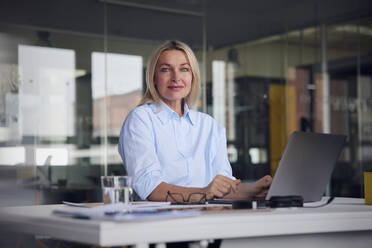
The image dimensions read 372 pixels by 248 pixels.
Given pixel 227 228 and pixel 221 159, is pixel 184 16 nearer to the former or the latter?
pixel 221 159

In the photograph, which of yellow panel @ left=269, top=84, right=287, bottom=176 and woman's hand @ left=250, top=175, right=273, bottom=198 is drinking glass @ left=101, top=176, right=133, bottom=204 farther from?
yellow panel @ left=269, top=84, right=287, bottom=176

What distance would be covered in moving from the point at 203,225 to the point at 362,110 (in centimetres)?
760

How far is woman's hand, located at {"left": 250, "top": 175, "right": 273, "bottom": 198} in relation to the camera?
2.01m

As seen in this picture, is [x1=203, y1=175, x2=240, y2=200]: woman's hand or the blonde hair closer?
[x1=203, y1=175, x2=240, y2=200]: woman's hand

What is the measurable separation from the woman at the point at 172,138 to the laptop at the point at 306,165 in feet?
0.74

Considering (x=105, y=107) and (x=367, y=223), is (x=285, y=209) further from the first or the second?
(x=105, y=107)

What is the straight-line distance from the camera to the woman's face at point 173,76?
2.58m

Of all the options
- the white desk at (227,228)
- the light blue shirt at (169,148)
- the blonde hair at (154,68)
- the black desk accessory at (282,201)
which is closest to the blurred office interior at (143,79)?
the blonde hair at (154,68)

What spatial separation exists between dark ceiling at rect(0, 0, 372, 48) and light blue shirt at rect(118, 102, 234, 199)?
162 inches

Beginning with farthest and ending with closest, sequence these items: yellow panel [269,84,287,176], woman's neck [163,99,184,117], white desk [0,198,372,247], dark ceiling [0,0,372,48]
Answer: yellow panel [269,84,287,176] → dark ceiling [0,0,372,48] → woman's neck [163,99,184,117] → white desk [0,198,372,247]

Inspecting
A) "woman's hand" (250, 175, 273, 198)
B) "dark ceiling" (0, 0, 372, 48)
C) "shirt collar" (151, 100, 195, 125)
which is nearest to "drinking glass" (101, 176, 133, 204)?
"woman's hand" (250, 175, 273, 198)

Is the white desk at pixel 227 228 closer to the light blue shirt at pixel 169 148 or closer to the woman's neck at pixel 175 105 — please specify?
the light blue shirt at pixel 169 148

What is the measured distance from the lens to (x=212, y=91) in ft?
24.2

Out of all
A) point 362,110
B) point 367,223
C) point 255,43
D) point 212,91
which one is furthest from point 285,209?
point 362,110
